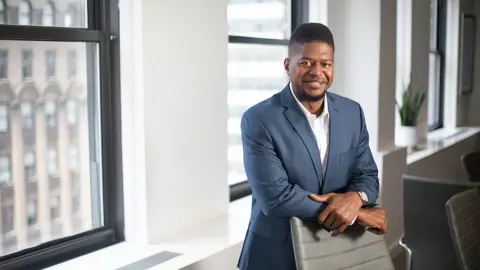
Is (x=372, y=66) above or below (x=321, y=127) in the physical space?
above

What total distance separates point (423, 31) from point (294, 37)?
3.81m

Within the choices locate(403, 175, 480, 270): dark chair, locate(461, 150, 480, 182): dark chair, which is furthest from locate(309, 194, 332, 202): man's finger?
locate(461, 150, 480, 182): dark chair

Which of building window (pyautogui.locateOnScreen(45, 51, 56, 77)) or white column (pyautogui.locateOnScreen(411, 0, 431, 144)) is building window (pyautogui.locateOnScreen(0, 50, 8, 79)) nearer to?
building window (pyautogui.locateOnScreen(45, 51, 56, 77))

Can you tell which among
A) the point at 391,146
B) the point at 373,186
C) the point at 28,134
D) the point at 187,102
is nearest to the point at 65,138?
the point at 28,134

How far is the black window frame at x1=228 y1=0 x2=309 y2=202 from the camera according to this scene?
133 inches

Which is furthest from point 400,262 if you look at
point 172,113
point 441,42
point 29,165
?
point 441,42

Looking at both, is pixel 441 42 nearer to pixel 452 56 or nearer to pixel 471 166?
pixel 452 56

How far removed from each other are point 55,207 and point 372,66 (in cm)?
247

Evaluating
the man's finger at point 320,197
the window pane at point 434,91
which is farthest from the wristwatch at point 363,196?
the window pane at point 434,91

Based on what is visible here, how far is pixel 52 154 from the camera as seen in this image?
2.31m

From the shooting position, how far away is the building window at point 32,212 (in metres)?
2.23

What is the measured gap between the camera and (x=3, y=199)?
2135 millimetres

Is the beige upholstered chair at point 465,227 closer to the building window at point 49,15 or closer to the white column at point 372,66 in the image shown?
the white column at point 372,66

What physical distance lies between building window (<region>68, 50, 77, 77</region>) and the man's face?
0.91 m
